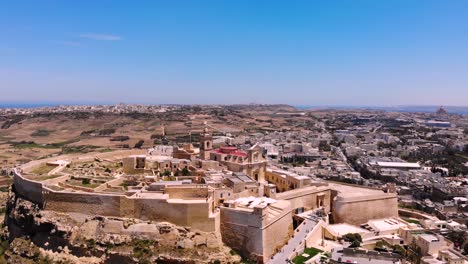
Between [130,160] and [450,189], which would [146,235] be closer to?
[130,160]

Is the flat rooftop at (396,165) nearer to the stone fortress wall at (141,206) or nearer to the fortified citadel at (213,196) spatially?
the fortified citadel at (213,196)

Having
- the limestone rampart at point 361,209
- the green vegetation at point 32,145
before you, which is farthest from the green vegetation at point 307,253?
the green vegetation at point 32,145

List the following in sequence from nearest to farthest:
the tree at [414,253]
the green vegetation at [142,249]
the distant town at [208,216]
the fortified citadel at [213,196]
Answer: the green vegetation at [142,249] < the distant town at [208,216] < the fortified citadel at [213,196] < the tree at [414,253]

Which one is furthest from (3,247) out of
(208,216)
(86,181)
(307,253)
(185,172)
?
(307,253)

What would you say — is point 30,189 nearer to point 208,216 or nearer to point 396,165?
point 208,216

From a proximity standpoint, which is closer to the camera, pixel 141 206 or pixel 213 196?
pixel 141 206

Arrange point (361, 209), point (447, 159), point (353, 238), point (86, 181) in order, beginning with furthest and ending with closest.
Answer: point (447, 159) < point (361, 209) < point (86, 181) < point (353, 238)

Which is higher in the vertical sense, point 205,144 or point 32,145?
point 205,144
